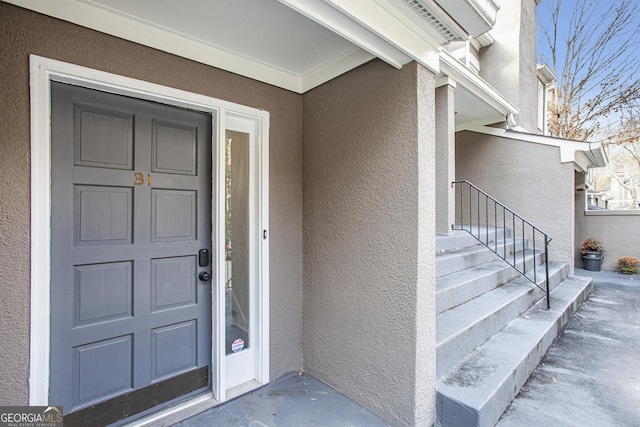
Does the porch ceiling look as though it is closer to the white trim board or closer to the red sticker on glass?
the white trim board

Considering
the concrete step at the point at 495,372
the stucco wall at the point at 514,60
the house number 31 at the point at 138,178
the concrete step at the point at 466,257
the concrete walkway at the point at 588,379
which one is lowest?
the concrete walkway at the point at 588,379

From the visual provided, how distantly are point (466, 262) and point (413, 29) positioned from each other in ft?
9.17

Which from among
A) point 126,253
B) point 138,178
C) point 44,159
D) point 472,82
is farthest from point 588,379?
point 44,159

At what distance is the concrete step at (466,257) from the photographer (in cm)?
336

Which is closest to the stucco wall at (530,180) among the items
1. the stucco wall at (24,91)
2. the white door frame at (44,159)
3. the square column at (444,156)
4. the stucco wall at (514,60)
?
the stucco wall at (514,60)

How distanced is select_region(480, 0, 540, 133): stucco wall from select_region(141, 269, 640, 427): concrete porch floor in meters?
4.87

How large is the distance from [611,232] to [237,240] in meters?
8.20

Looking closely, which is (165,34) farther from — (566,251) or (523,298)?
(566,251)

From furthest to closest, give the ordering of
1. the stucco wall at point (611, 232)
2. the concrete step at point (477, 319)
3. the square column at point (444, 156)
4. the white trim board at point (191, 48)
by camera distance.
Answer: the stucco wall at point (611, 232) → the square column at point (444, 156) → the concrete step at point (477, 319) → the white trim board at point (191, 48)

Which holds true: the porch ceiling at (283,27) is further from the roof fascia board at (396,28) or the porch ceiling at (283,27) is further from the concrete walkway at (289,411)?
the concrete walkway at (289,411)

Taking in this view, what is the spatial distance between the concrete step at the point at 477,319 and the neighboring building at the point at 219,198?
0.31 m

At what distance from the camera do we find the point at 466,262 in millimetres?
3691

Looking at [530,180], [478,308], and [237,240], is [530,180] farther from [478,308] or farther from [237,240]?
[237,240]

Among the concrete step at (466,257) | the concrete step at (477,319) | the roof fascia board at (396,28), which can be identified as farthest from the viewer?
the concrete step at (466,257)
